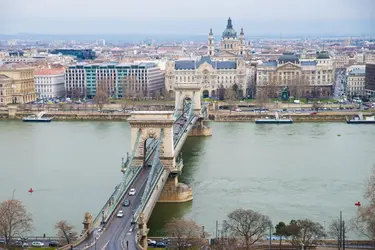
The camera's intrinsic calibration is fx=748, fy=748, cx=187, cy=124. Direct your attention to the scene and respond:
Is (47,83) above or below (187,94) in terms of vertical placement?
below

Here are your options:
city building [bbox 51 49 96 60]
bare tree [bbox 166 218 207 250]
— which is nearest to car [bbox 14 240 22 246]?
bare tree [bbox 166 218 207 250]

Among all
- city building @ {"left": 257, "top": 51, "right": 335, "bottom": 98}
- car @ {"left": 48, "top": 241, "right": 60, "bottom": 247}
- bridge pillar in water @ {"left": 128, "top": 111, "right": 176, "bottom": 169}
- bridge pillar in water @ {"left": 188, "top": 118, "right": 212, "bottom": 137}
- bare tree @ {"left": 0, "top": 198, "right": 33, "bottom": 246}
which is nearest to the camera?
bare tree @ {"left": 0, "top": 198, "right": 33, "bottom": 246}

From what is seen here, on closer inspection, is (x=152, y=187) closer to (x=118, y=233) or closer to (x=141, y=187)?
(x=141, y=187)

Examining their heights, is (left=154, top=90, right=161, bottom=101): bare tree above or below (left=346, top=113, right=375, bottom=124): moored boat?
above

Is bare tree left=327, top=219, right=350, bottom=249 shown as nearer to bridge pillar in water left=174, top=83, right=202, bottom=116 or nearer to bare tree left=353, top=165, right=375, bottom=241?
bare tree left=353, top=165, right=375, bottom=241

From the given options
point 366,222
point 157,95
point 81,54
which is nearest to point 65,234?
point 366,222

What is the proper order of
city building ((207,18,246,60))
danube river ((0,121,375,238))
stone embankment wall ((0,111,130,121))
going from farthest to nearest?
city building ((207,18,246,60))
stone embankment wall ((0,111,130,121))
danube river ((0,121,375,238))
